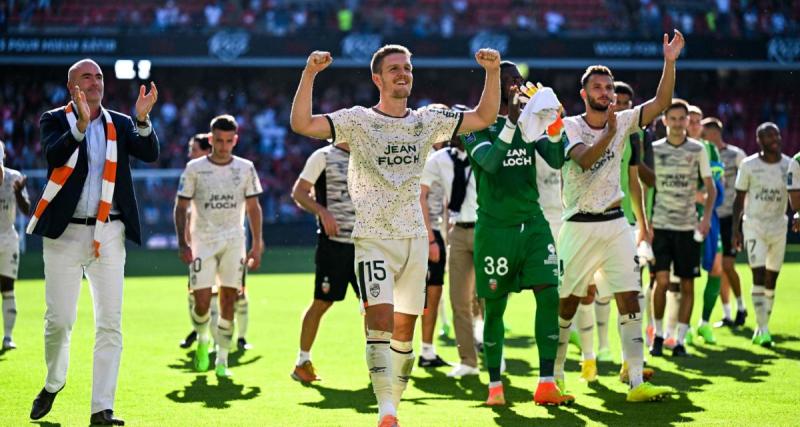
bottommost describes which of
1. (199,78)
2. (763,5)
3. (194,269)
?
(194,269)

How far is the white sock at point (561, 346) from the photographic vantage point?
9766mm

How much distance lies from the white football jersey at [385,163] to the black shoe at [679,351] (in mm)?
5578

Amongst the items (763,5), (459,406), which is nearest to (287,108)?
(763,5)

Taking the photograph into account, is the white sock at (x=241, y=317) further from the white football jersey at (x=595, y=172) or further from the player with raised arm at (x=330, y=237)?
the white football jersey at (x=595, y=172)

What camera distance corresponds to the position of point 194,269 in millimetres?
11531

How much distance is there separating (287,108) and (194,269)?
28957 mm

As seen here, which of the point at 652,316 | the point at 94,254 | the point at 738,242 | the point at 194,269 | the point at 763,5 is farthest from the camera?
the point at 763,5

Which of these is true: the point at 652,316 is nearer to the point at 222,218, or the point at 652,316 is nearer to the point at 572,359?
the point at 572,359

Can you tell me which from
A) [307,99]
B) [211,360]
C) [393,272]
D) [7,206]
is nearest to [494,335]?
[393,272]

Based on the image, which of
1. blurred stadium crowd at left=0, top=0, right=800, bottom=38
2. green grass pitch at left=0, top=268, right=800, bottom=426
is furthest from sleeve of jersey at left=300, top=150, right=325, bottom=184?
blurred stadium crowd at left=0, top=0, right=800, bottom=38

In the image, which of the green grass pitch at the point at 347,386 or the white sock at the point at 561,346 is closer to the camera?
the green grass pitch at the point at 347,386

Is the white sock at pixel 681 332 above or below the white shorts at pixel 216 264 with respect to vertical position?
below

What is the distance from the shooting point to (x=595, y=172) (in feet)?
30.9

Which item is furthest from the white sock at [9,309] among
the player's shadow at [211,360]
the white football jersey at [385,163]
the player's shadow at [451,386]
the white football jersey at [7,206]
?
the white football jersey at [385,163]
